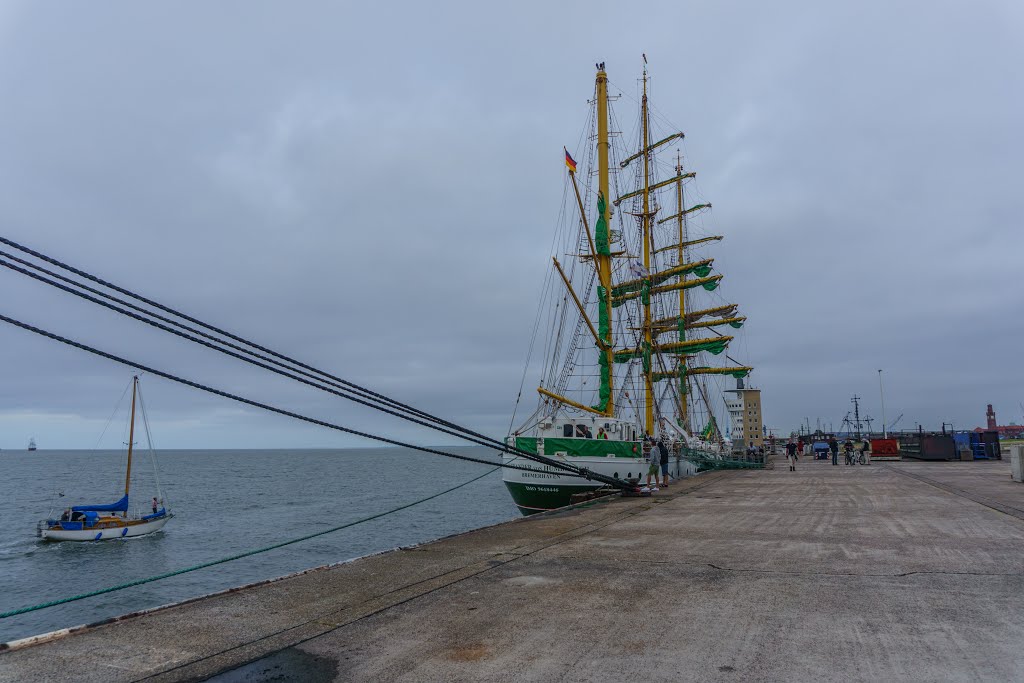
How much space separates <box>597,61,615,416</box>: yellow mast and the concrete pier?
2150cm

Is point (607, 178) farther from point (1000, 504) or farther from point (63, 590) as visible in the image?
point (63, 590)

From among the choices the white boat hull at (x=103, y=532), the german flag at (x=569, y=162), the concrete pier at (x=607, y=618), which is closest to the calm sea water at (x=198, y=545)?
the white boat hull at (x=103, y=532)

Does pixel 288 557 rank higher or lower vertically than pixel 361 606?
lower

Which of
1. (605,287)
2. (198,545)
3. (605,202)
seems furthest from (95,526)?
(605,202)

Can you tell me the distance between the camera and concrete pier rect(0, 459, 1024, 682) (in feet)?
16.3

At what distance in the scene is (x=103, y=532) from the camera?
Result: 115 ft

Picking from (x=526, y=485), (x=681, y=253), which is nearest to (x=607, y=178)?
(x=526, y=485)

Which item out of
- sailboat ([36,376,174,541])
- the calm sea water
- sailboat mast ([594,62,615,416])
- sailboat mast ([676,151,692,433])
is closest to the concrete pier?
the calm sea water

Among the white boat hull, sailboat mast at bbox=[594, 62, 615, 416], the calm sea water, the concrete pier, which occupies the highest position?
sailboat mast at bbox=[594, 62, 615, 416]

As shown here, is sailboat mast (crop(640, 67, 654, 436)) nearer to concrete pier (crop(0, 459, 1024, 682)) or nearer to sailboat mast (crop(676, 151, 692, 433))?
sailboat mast (crop(676, 151, 692, 433))

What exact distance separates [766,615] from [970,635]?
1751 mm

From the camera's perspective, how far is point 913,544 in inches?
406

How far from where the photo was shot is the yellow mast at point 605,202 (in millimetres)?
32625

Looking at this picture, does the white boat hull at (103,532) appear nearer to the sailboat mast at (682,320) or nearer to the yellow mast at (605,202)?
the yellow mast at (605,202)
